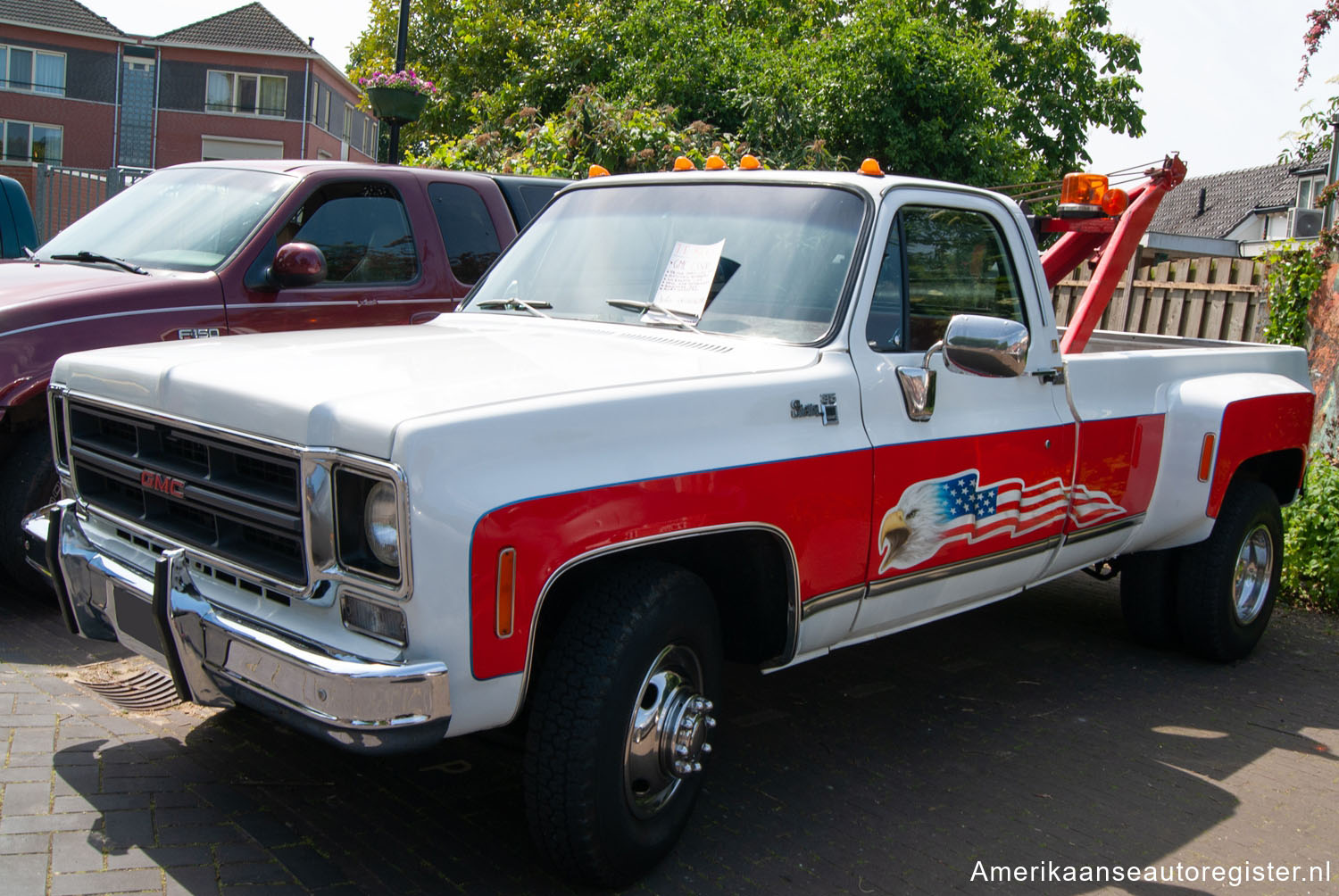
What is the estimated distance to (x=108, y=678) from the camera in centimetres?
464

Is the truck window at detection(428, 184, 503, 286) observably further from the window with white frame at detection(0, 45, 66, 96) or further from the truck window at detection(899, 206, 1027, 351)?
the window with white frame at detection(0, 45, 66, 96)

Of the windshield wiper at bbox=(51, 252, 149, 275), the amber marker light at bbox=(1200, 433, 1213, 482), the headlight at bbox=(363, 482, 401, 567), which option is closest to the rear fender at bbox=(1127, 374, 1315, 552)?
the amber marker light at bbox=(1200, 433, 1213, 482)

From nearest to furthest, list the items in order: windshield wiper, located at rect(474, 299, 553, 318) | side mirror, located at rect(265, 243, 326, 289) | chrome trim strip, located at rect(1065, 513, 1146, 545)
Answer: windshield wiper, located at rect(474, 299, 553, 318) < chrome trim strip, located at rect(1065, 513, 1146, 545) < side mirror, located at rect(265, 243, 326, 289)

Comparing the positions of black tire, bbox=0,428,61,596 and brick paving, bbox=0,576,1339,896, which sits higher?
black tire, bbox=0,428,61,596

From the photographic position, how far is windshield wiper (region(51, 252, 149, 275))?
19.2ft

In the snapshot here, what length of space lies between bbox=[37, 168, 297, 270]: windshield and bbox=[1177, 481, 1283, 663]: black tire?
4847mm

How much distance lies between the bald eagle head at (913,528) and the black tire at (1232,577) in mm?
2189

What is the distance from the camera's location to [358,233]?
6.46m

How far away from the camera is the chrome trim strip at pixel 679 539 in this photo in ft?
9.48

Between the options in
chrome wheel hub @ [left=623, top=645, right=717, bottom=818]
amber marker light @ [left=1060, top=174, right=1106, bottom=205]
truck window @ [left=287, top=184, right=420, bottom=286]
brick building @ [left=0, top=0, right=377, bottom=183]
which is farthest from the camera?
brick building @ [left=0, top=0, right=377, bottom=183]

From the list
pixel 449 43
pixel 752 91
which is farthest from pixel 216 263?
pixel 449 43

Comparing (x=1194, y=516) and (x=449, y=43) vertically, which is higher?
(x=449, y=43)

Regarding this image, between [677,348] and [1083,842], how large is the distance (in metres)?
2.02

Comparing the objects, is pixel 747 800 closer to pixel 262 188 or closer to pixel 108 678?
pixel 108 678
